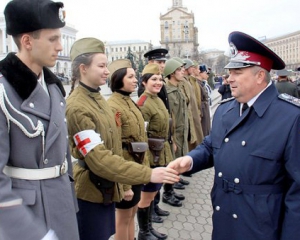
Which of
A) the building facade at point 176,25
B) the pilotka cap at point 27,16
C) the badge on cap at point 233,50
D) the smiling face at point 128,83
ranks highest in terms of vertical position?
the building facade at point 176,25

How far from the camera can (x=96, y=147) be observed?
2.20 m

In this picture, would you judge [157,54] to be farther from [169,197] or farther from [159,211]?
[159,211]

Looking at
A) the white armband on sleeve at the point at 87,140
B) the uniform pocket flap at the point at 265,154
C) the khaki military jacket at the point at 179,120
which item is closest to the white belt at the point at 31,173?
the white armband on sleeve at the point at 87,140

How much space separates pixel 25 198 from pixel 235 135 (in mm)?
1326

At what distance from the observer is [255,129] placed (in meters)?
1.93

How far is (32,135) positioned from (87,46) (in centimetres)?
115

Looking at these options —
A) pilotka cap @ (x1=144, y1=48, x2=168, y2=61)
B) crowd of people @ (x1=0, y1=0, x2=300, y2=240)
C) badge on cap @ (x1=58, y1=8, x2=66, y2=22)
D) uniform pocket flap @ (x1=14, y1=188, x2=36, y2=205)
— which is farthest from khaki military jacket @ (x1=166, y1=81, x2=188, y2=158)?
uniform pocket flap @ (x1=14, y1=188, x2=36, y2=205)

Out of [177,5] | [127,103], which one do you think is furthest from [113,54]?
[127,103]

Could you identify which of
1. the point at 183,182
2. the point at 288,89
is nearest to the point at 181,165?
the point at 183,182

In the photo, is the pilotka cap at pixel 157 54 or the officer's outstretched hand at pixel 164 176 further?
the pilotka cap at pixel 157 54

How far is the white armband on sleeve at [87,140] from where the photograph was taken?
7.20 ft

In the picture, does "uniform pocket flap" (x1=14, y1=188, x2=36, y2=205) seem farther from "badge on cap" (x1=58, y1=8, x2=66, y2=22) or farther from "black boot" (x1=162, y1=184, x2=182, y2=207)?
"black boot" (x1=162, y1=184, x2=182, y2=207)

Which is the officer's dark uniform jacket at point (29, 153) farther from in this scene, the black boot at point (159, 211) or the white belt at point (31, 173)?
the black boot at point (159, 211)

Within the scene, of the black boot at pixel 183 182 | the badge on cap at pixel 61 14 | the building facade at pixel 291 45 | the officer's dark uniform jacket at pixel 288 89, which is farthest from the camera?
the building facade at pixel 291 45
